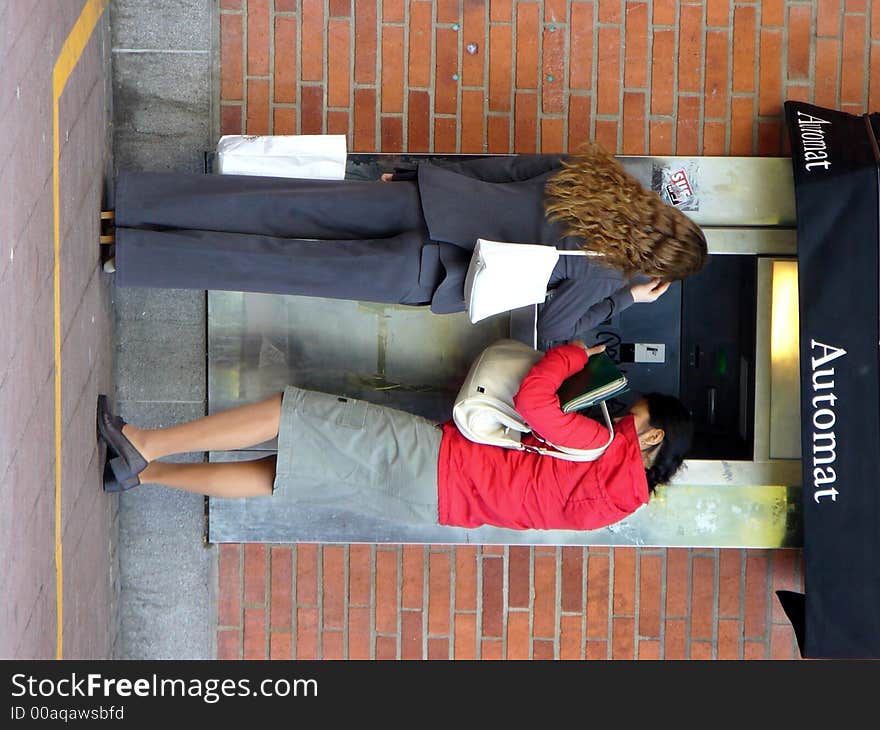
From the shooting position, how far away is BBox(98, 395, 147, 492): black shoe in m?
3.54

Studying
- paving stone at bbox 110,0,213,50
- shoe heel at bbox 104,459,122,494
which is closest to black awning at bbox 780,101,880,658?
paving stone at bbox 110,0,213,50

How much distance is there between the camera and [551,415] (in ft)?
10.4

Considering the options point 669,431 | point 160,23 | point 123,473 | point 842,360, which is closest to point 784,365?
point 842,360

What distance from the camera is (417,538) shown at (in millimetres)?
3953

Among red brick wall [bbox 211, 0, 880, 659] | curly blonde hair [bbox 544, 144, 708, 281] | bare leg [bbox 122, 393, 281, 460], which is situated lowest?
bare leg [bbox 122, 393, 281, 460]

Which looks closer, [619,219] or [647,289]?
[619,219]

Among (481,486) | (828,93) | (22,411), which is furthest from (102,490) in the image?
(828,93)

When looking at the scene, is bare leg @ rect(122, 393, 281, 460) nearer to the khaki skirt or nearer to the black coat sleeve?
the khaki skirt

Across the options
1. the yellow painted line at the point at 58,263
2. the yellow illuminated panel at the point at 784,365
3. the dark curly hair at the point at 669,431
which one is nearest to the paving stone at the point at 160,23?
the yellow painted line at the point at 58,263

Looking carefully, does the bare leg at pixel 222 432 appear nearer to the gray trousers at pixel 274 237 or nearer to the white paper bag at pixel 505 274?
the gray trousers at pixel 274 237

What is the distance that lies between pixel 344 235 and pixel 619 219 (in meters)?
0.97

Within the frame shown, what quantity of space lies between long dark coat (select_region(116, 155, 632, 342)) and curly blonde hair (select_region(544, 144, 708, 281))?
7 centimetres

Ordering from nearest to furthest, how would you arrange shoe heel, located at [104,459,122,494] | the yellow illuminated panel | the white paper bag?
the white paper bag → shoe heel, located at [104,459,122,494] → the yellow illuminated panel

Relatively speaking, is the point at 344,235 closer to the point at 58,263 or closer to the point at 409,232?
the point at 409,232
